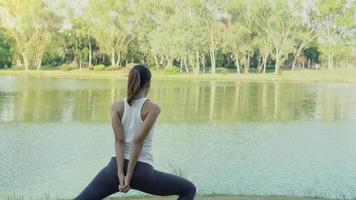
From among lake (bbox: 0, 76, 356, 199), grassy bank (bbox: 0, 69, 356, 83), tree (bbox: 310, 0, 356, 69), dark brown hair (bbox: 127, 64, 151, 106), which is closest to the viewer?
dark brown hair (bbox: 127, 64, 151, 106)

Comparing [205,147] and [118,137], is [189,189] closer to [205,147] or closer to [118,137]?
[118,137]

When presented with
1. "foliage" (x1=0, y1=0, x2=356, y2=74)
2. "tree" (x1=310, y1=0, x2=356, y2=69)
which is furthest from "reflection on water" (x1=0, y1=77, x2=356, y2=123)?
"tree" (x1=310, y1=0, x2=356, y2=69)

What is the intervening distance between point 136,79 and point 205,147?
881 cm

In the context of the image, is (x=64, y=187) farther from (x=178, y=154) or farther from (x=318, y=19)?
(x=318, y=19)

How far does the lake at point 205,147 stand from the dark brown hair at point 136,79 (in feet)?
12.0

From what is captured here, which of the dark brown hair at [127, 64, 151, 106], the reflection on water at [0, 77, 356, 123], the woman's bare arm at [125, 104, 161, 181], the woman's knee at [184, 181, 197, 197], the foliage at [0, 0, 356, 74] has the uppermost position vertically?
the foliage at [0, 0, 356, 74]

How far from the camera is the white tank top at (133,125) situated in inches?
121

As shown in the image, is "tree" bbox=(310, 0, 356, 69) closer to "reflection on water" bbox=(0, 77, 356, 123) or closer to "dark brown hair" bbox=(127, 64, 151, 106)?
"reflection on water" bbox=(0, 77, 356, 123)

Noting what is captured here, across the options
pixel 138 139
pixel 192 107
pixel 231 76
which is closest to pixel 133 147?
pixel 138 139

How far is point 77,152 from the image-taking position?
10.9m

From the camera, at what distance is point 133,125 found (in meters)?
3.10

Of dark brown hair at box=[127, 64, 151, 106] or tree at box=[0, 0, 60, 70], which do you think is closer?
dark brown hair at box=[127, 64, 151, 106]

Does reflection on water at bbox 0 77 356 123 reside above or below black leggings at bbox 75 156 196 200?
below

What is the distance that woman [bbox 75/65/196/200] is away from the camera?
3068mm
